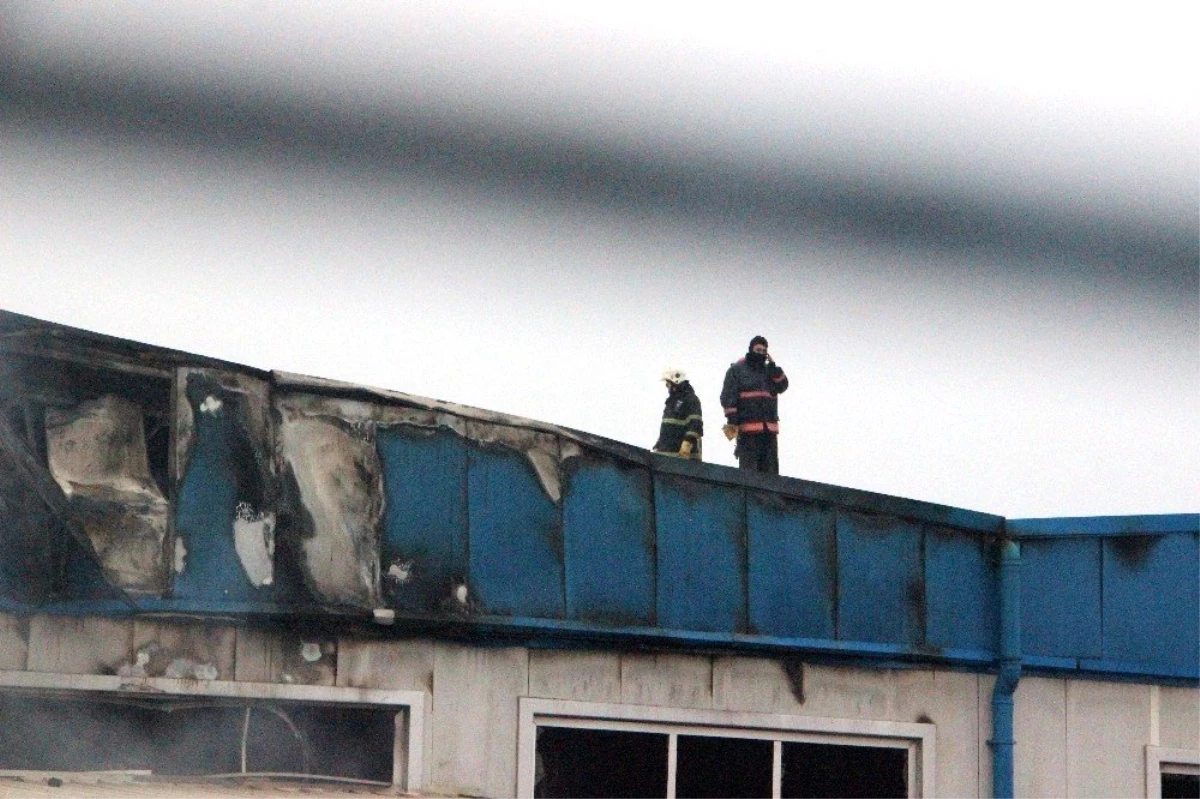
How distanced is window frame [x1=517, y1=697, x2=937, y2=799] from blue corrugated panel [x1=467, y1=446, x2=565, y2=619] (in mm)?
732

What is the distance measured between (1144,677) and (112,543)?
9.31m

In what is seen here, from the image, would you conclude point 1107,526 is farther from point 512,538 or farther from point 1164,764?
point 512,538

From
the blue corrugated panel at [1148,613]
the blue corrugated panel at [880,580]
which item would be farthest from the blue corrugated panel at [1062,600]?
the blue corrugated panel at [880,580]

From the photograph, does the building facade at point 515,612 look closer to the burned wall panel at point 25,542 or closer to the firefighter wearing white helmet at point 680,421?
the burned wall panel at point 25,542

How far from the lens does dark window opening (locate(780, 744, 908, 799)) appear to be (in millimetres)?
15305

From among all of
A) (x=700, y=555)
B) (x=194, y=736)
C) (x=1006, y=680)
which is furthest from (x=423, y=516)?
Result: (x=1006, y=680)

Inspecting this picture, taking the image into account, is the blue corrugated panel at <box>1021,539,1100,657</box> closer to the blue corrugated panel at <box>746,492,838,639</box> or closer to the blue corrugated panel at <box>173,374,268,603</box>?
the blue corrugated panel at <box>746,492,838,639</box>

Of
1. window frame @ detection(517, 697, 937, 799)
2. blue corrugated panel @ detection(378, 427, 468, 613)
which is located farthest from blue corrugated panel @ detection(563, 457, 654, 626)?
blue corrugated panel @ detection(378, 427, 468, 613)

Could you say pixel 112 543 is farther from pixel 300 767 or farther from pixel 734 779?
pixel 734 779

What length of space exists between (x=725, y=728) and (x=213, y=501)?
4.82 meters

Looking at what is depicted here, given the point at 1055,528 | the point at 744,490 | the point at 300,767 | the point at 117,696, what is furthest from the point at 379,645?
the point at 1055,528

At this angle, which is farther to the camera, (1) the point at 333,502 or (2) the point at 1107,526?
(2) the point at 1107,526

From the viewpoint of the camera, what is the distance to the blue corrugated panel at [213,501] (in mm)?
11664

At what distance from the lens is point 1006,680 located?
53.8 feet
